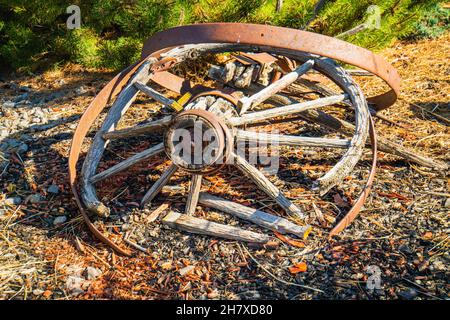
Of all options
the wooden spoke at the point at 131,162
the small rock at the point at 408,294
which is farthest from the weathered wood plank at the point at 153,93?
the small rock at the point at 408,294

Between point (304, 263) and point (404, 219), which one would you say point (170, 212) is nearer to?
point (304, 263)

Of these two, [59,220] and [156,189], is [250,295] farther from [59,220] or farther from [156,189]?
[59,220]

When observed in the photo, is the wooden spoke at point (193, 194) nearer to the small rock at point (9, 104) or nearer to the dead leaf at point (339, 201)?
the dead leaf at point (339, 201)

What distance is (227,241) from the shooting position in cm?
278

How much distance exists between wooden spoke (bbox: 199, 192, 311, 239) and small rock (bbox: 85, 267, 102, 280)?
0.78 meters

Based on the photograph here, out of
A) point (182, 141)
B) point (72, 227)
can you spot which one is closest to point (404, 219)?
point (182, 141)

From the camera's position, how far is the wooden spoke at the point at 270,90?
2883 mm

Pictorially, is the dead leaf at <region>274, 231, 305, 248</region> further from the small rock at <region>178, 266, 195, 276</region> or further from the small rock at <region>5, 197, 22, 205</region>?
the small rock at <region>5, 197, 22, 205</region>

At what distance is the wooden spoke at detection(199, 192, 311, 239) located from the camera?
276 cm

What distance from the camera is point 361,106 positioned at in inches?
119

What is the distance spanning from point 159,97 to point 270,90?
747mm

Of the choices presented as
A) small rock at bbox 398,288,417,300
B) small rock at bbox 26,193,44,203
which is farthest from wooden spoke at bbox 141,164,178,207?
small rock at bbox 398,288,417,300

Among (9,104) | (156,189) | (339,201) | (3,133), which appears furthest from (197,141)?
(9,104)

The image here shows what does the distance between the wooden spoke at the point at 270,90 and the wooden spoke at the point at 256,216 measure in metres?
0.58
